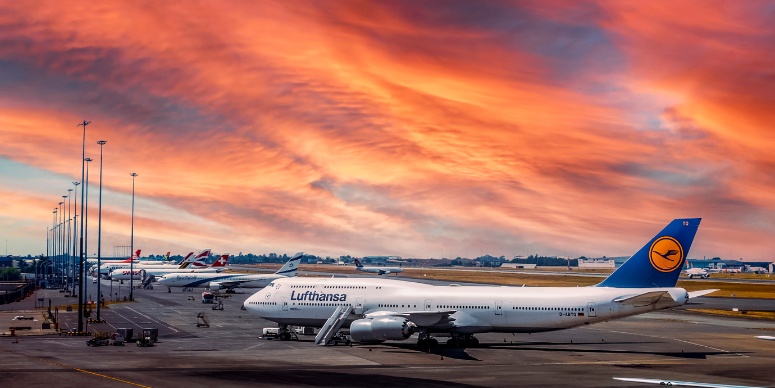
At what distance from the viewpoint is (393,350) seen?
5694 cm

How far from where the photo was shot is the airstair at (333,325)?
59781 millimetres

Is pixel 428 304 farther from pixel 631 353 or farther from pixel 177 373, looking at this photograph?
pixel 177 373

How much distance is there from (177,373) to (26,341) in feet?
92.9

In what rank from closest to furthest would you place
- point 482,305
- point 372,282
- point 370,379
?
point 370,379 < point 482,305 < point 372,282

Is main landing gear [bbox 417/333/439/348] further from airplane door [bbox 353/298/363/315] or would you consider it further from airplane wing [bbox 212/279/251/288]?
airplane wing [bbox 212/279/251/288]

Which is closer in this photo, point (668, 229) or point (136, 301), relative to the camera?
point (668, 229)

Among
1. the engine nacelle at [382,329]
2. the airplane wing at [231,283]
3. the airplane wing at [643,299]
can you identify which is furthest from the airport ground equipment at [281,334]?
the airplane wing at [231,283]

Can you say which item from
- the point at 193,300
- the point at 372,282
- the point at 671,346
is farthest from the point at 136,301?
the point at 671,346

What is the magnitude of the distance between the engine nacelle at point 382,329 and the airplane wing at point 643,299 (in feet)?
52.0

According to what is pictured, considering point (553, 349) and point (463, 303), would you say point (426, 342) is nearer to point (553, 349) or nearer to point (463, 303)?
point (463, 303)

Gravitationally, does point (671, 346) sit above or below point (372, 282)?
below

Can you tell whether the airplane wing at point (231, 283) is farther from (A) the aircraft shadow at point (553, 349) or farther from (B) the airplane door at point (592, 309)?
(B) the airplane door at point (592, 309)

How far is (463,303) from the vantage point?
194ft

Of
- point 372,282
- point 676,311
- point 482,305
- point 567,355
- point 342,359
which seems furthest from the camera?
point 676,311
